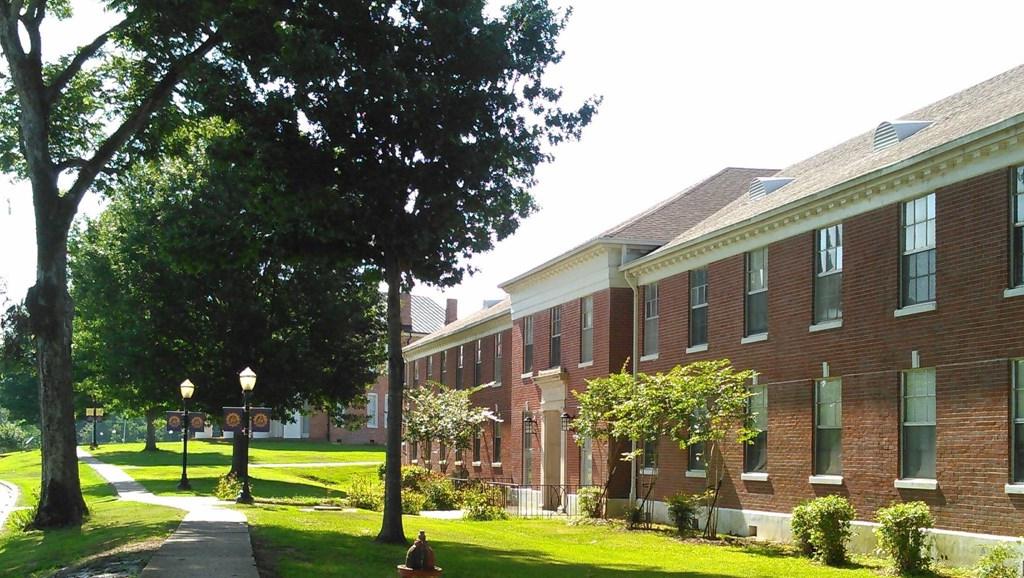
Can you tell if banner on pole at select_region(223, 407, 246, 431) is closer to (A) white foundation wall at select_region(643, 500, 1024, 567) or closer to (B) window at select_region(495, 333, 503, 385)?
(A) white foundation wall at select_region(643, 500, 1024, 567)

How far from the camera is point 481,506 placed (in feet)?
105

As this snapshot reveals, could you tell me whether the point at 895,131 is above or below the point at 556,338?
above

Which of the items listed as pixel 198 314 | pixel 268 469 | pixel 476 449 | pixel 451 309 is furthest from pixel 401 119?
pixel 451 309

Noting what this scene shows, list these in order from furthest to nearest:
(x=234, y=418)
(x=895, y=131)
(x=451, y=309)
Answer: (x=451, y=309) < (x=234, y=418) < (x=895, y=131)

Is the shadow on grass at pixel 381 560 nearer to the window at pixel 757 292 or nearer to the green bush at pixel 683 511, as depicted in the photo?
the green bush at pixel 683 511

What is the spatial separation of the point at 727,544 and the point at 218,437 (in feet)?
241

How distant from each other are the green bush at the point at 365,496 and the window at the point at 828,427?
1413cm

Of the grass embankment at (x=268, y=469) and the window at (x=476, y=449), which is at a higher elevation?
the window at (x=476, y=449)

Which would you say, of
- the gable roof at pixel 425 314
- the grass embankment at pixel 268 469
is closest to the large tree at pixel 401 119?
the grass embankment at pixel 268 469

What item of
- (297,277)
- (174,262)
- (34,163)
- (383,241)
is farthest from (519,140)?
(297,277)

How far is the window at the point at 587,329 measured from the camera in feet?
111

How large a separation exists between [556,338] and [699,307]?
950 centimetres

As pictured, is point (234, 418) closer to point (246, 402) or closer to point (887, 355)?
point (246, 402)

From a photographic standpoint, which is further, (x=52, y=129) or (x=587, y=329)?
(x=587, y=329)
